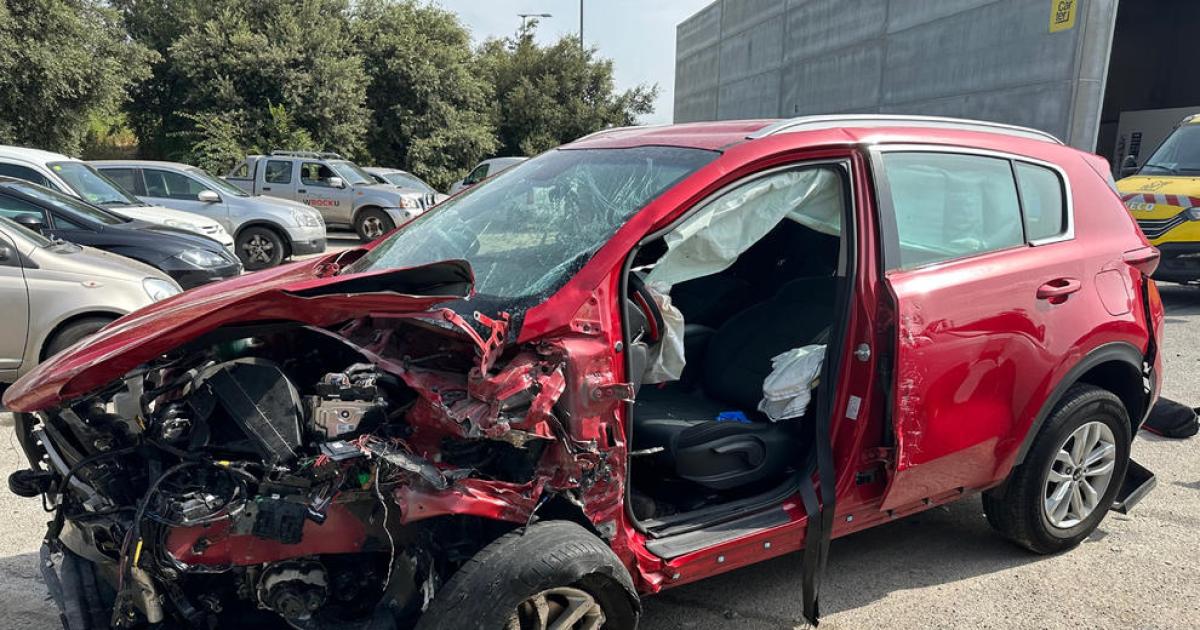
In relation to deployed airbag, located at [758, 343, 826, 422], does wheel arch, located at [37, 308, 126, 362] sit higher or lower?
lower

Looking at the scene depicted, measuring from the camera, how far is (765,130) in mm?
2934

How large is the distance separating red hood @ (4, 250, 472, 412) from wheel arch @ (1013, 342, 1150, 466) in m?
2.44

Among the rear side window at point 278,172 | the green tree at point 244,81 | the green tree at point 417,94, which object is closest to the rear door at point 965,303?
the rear side window at point 278,172

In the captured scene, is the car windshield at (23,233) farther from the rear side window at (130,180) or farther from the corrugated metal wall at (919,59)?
the corrugated metal wall at (919,59)

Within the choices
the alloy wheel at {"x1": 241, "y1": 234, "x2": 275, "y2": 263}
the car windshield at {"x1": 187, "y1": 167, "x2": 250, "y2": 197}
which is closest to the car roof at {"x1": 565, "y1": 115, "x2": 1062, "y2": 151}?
the alloy wheel at {"x1": 241, "y1": 234, "x2": 275, "y2": 263}

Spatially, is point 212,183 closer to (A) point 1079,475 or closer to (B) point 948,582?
(B) point 948,582

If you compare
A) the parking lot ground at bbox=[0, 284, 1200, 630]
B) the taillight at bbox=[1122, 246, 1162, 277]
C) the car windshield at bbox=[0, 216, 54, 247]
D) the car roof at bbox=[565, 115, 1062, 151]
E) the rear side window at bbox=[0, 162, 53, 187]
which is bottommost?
the parking lot ground at bbox=[0, 284, 1200, 630]

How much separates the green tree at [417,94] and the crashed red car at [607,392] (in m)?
25.5

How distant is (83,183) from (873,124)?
9508mm

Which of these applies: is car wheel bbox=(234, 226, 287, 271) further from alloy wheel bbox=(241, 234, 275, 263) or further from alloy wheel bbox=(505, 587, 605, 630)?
alloy wheel bbox=(505, 587, 605, 630)

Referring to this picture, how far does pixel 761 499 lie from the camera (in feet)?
9.64

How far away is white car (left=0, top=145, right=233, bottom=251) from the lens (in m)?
8.69

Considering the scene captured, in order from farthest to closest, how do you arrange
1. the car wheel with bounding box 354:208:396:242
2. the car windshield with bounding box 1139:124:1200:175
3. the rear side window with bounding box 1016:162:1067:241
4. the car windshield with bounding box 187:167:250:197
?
the car wheel with bounding box 354:208:396:242 < the car windshield with bounding box 187:167:250:197 < the car windshield with bounding box 1139:124:1200:175 < the rear side window with bounding box 1016:162:1067:241

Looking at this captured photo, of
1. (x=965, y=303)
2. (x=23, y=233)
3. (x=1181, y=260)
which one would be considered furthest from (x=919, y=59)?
(x=23, y=233)
